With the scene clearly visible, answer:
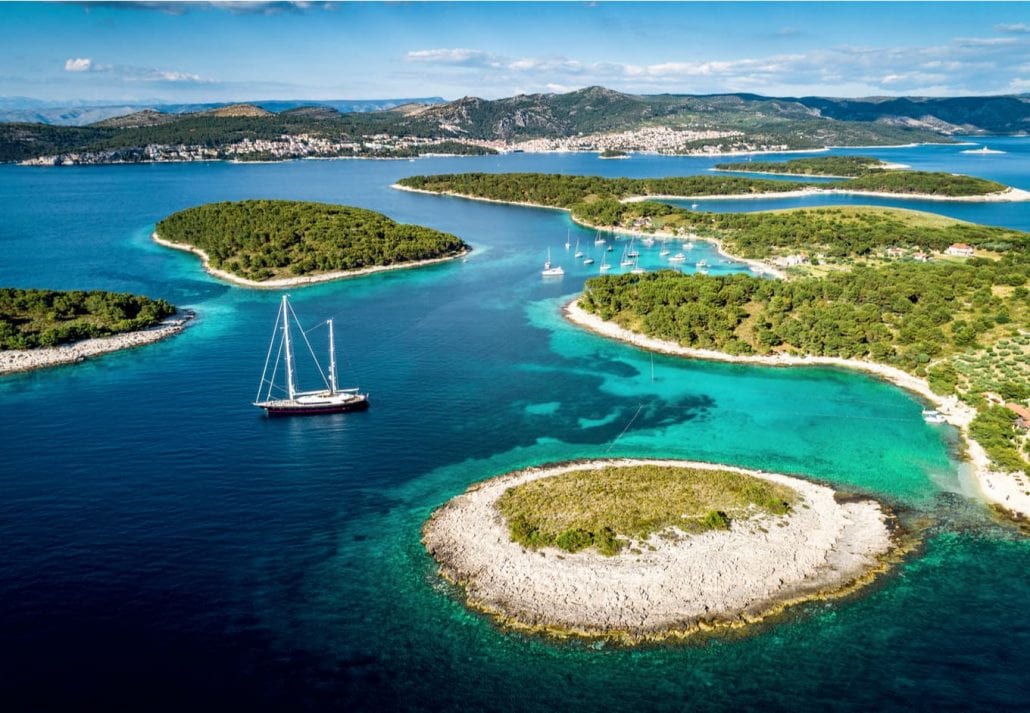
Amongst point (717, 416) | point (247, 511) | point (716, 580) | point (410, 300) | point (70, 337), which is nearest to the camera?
point (716, 580)

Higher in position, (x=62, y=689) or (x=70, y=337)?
(x=70, y=337)

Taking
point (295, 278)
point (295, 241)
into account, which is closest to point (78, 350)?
point (295, 278)

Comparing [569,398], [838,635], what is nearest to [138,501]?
[569,398]

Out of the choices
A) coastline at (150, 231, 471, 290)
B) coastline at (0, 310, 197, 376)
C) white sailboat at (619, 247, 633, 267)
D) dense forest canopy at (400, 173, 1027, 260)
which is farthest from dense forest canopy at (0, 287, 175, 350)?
dense forest canopy at (400, 173, 1027, 260)

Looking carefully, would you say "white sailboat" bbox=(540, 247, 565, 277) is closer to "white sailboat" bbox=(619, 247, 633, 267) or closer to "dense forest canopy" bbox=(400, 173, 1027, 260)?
"white sailboat" bbox=(619, 247, 633, 267)

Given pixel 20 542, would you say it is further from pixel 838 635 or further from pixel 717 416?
pixel 717 416

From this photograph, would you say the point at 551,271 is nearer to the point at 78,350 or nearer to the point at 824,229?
the point at 824,229
